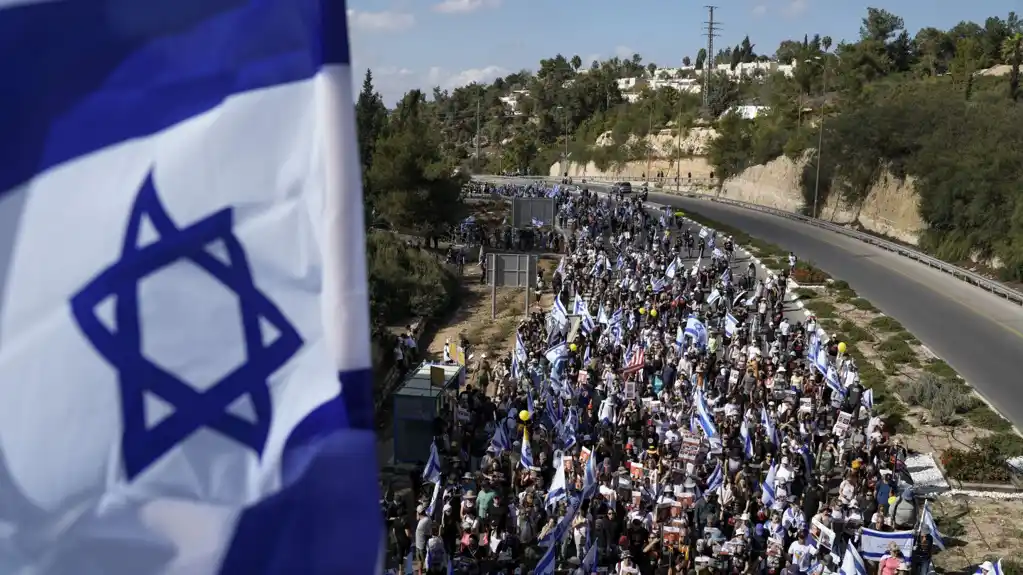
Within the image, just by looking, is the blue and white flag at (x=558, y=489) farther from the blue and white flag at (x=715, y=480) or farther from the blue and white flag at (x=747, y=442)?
the blue and white flag at (x=747, y=442)

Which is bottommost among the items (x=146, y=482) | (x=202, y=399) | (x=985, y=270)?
(x=985, y=270)

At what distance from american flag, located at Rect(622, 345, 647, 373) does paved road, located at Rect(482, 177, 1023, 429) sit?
8705 millimetres

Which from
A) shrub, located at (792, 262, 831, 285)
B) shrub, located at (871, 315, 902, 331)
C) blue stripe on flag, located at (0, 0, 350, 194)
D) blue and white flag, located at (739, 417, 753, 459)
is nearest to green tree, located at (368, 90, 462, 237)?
shrub, located at (792, 262, 831, 285)

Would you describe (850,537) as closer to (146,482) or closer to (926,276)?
(146,482)

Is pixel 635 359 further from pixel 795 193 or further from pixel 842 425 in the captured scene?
pixel 795 193

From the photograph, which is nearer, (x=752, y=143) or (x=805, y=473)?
(x=805, y=473)

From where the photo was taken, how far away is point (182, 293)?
118 inches

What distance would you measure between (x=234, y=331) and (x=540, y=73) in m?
171

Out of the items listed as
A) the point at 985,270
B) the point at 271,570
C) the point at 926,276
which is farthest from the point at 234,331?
the point at 985,270

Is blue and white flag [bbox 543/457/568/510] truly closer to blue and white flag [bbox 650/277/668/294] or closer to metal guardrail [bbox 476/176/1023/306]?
blue and white flag [bbox 650/277/668/294]

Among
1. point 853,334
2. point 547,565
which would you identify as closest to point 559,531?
point 547,565

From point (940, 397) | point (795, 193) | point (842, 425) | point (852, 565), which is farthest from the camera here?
point (795, 193)

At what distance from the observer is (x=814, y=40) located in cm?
12069

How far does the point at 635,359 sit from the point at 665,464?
17.8 feet
